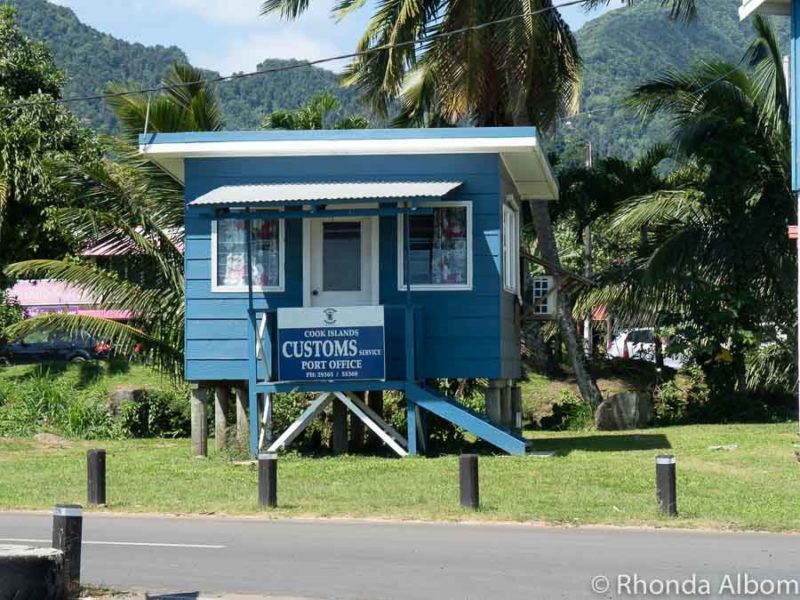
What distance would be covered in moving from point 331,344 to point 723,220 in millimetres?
12013

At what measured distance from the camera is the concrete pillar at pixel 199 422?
22312 millimetres

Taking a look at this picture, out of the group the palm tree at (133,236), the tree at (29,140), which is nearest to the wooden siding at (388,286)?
the palm tree at (133,236)

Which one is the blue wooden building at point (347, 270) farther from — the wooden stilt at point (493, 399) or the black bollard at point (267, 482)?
the black bollard at point (267, 482)

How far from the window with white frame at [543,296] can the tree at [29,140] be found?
1338 cm

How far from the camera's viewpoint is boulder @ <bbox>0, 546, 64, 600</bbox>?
8820 mm

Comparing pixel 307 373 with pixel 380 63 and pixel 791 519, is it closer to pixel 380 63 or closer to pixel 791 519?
pixel 791 519

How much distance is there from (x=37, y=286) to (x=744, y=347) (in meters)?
38.4

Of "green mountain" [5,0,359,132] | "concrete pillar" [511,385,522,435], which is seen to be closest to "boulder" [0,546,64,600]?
"concrete pillar" [511,385,522,435]

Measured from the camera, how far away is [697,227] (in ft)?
→ 97.1

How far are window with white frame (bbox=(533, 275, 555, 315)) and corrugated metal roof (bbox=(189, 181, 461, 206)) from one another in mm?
5194

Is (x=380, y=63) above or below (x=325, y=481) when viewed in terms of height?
above

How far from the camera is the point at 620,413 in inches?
1120

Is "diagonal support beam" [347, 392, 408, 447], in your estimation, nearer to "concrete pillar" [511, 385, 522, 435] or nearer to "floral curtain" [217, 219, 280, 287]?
"floral curtain" [217, 219, 280, 287]

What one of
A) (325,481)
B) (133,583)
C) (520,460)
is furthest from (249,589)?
(520,460)
